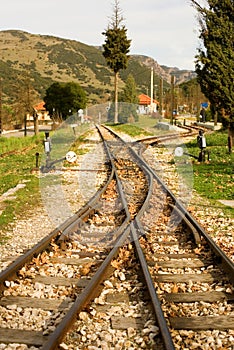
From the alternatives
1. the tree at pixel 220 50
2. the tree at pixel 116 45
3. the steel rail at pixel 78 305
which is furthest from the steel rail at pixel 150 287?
the tree at pixel 116 45

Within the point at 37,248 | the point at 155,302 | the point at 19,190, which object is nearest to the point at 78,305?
the point at 155,302

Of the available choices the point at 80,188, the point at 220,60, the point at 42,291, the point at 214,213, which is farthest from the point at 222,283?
the point at 220,60

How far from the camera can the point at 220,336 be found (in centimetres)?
445

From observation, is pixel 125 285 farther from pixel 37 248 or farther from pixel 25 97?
pixel 25 97

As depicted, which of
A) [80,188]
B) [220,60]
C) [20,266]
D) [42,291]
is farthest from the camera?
[220,60]

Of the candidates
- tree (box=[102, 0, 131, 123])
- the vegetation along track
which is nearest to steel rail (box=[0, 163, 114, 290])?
the vegetation along track

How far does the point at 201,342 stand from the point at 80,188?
860cm

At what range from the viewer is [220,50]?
18.4m

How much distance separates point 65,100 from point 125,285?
7177 centimetres

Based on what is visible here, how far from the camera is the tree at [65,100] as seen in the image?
7461 centimetres

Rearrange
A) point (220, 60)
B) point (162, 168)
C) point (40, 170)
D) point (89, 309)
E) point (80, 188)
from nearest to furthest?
point (89, 309) < point (80, 188) < point (40, 170) < point (162, 168) < point (220, 60)

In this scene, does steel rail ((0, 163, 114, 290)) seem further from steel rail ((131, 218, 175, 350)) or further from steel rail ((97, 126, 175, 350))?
steel rail ((131, 218, 175, 350))

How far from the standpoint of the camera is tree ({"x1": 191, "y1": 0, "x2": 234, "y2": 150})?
59.9 feet

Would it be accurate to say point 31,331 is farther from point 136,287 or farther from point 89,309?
point 136,287
